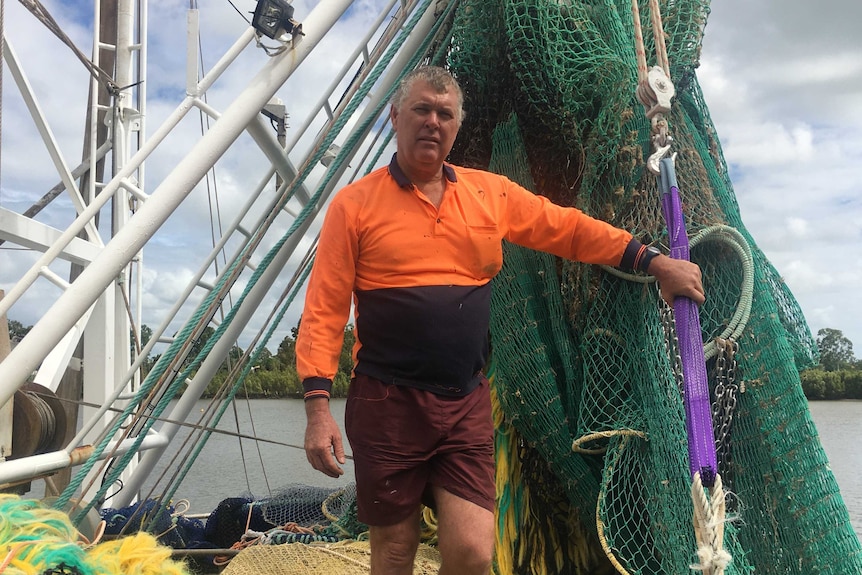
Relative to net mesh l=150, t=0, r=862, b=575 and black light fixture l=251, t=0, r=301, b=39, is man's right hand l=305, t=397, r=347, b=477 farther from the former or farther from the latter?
black light fixture l=251, t=0, r=301, b=39

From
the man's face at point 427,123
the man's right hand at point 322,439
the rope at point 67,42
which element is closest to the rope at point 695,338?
the man's face at point 427,123

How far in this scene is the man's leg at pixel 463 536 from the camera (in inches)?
78.7

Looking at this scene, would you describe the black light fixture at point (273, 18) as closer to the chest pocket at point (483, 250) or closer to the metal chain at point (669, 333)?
the chest pocket at point (483, 250)

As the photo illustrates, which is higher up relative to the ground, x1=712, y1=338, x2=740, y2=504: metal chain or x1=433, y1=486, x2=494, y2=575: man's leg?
x1=712, y1=338, x2=740, y2=504: metal chain

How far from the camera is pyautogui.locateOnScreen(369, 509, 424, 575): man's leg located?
81.3 inches

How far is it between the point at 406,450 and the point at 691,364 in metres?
0.86

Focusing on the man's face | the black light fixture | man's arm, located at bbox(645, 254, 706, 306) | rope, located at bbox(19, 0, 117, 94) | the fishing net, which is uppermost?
rope, located at bbox(19, 0, 117, 94)

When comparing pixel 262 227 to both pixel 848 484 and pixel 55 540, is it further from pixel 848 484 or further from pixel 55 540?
pixel 848 484

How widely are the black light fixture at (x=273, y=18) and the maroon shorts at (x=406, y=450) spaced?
165 cm

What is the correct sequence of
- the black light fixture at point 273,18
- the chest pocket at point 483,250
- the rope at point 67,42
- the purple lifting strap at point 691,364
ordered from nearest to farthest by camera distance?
the purple lifting strap at point 691,364, the chest pocket at point 483,250, the black light fixture at point 273,18, the rope at point 67,42

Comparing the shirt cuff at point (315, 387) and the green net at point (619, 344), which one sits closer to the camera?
the shirt cuff at point (315, 387)

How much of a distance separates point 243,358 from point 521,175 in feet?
5.37

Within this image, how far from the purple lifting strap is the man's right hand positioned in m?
0.98

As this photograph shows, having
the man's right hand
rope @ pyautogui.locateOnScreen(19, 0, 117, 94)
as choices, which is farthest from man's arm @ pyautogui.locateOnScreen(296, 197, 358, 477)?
rope @ pyautogui.locateOnScreen(19, 0, 117, 94)
